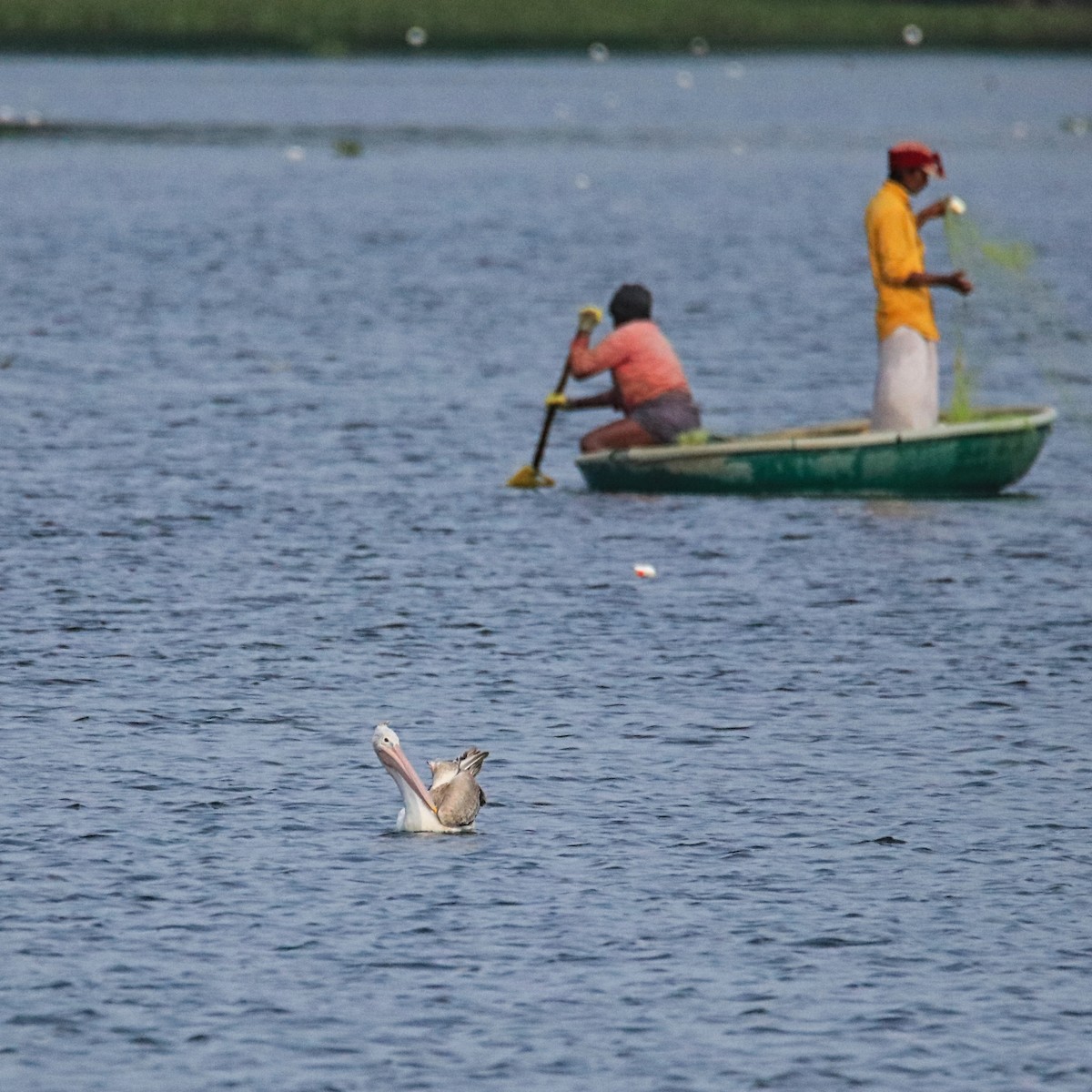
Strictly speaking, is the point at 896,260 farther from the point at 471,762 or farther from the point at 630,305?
the point at 471,762

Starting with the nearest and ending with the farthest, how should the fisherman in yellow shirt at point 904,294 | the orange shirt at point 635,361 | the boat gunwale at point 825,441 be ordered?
the fisherman in yellow shirt at point 904,294 → the boat gunwale at point 825,441 → the orange shirt at point 635,361

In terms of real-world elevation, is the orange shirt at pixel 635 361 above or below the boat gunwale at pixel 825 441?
above

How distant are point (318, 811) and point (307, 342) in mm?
20793

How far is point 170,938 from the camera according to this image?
35.0 ft

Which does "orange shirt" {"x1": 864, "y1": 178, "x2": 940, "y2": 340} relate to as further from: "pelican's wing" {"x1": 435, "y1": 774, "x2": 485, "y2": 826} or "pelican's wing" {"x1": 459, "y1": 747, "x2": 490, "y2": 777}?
"pelican's wing" {"x1": 435, "y1": 774, "x2": 485, "y2": 826}

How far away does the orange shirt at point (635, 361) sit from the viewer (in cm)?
2123

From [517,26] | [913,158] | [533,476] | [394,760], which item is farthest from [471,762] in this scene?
[517,26]

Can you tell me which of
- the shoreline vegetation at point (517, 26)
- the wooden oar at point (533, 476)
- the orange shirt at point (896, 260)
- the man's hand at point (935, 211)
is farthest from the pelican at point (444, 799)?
the shoreline vegetation at point (517, 26)

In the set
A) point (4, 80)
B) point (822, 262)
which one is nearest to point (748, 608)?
point (822, 262)

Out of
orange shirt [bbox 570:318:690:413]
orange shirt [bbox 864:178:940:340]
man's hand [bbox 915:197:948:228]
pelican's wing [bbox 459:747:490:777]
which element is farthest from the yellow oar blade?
pelican's wing [bbox 459:747:490:777]

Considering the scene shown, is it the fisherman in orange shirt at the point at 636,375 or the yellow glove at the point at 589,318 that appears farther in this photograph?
the fisherman in orange shirt at the point at 636,375

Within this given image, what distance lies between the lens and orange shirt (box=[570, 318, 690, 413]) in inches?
836

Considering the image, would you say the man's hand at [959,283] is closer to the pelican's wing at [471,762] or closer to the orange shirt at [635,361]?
the orange shirt at [635,361]

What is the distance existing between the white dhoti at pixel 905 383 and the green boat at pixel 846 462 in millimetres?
186
